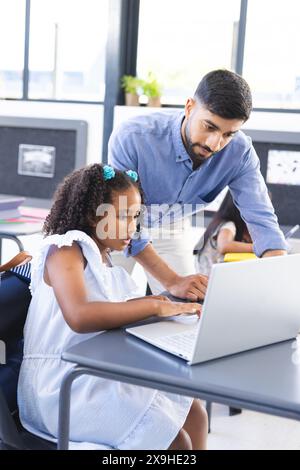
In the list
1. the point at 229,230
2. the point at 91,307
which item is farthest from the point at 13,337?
the point at 229,230

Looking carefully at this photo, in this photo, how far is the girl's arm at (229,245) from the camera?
2602 millimetres

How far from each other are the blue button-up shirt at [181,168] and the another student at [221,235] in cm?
74

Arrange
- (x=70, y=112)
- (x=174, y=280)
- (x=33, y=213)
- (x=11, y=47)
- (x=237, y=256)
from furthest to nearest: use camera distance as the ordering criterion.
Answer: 1. (x=11, y=47)
2. (x=70, y=112)
3. (x=33, y=213)
4. (x=237, y=256)
5. (x=174, y=280)

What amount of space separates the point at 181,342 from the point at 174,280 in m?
0.44

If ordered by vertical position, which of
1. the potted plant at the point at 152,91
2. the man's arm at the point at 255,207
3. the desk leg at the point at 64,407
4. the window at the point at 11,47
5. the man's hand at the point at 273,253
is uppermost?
the window at the point at 11,47

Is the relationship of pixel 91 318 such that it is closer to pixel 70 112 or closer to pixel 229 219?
pixel 229 219

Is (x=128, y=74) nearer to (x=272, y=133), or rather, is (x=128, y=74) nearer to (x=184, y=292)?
(x=272, y=133)

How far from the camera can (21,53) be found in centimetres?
388

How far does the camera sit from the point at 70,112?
3570mm

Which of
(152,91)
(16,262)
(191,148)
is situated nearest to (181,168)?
(191,148)

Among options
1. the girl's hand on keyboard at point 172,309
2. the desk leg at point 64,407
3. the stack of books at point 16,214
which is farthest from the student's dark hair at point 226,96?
the stack of books at point 16,214

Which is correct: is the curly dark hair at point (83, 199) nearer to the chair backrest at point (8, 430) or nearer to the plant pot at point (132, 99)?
the chair backrest at point (8, 430)

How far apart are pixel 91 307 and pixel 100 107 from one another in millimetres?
2467

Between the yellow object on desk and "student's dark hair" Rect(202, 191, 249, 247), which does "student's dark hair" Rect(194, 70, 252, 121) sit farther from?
"student's dark hair" Rect(202, 191, 249, 247)
